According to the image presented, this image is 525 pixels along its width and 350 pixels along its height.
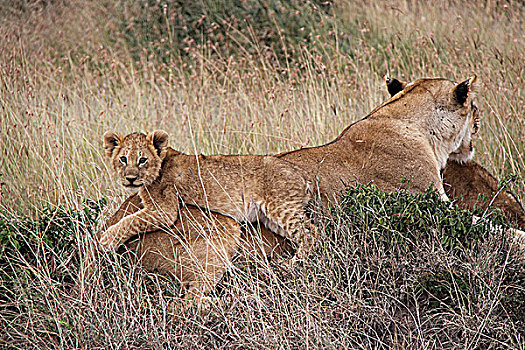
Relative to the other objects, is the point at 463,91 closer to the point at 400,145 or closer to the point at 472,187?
the point at 400,145

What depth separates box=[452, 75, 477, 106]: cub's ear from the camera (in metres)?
4.11

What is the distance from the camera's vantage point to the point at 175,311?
3561 millimetres

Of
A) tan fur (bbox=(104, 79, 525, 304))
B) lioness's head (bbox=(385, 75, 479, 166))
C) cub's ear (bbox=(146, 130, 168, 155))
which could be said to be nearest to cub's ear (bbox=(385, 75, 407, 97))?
tan fur (bbox=(104, 79, 525, 304))

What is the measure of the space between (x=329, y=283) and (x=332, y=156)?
80cm

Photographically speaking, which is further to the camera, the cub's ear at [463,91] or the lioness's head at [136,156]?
the cub's ear at [463,91]

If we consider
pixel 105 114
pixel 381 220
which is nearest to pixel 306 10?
pixel 105 114

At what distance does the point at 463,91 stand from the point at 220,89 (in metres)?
3.71

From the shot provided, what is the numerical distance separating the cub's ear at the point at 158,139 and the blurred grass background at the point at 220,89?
1.07 meters

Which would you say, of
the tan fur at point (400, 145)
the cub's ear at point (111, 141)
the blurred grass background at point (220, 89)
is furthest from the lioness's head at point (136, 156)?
the blurred grass background at point (220, 89)

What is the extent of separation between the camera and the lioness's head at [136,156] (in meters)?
3.62

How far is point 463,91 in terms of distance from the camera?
4.11 m

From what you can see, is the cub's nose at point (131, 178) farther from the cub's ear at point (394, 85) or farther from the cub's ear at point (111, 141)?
the cub's ear at point (394, 85)

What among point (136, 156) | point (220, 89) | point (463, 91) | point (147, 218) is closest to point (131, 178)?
point (136, 156)

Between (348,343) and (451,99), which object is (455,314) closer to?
(348,343)
